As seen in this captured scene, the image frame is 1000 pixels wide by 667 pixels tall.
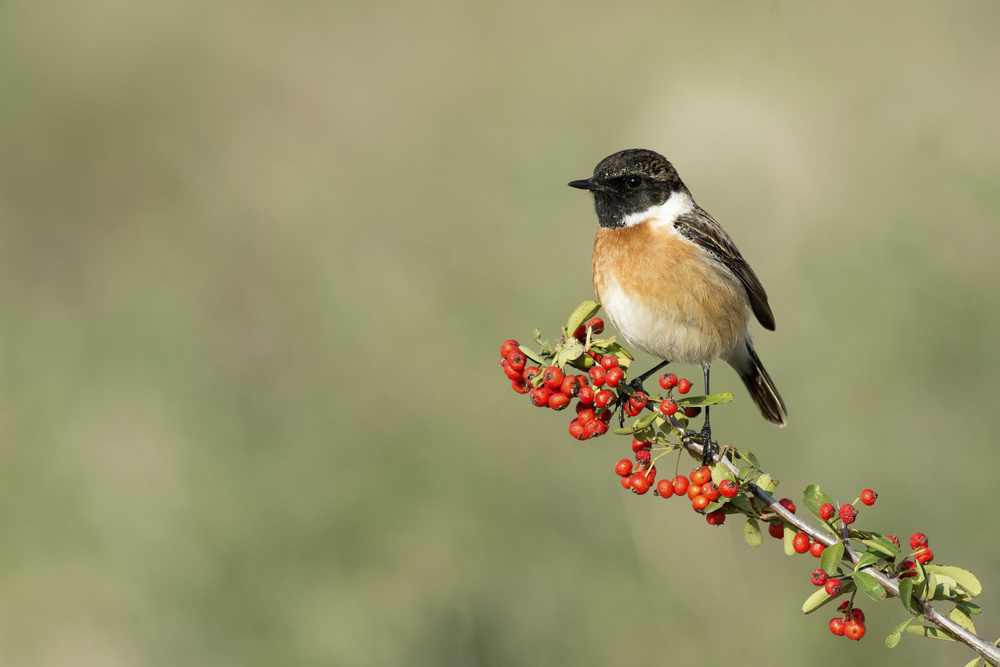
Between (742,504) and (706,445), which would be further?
(706,445)

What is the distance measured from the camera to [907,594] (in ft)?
6.99

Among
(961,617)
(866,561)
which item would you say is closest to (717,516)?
(866,561)

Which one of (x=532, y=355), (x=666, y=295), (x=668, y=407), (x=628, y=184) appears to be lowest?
(x=668, y=407)

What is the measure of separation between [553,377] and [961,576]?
126 centimetres

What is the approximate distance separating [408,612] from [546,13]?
6.34 metres

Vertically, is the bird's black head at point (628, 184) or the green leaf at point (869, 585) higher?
the bird's black head at point (628, 184)

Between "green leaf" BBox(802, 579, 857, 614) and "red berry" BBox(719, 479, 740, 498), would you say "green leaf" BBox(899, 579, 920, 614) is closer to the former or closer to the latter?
"green leaf" BBox(802, 579, 857, 614)

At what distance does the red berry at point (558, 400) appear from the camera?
2773mm

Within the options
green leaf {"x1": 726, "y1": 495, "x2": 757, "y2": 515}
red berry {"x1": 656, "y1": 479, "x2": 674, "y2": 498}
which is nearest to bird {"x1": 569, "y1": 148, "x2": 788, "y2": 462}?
red berry {"x1": 656, "y1": 479, "x2": 674, "y2": 498}

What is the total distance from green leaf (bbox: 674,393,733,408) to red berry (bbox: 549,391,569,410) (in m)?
0.35

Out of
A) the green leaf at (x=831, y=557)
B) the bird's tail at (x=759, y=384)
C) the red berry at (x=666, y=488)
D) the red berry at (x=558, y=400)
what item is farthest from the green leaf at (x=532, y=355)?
the bird's tail at (x=759, y=384)

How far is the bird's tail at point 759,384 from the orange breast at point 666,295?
24cm

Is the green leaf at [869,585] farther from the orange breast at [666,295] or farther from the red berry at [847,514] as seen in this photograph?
the orange breast at [666,295]

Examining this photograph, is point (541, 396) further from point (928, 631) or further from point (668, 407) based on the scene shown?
point (928, 631)
